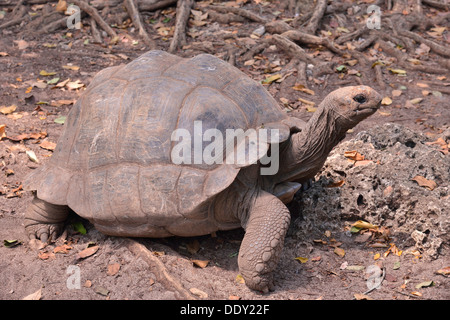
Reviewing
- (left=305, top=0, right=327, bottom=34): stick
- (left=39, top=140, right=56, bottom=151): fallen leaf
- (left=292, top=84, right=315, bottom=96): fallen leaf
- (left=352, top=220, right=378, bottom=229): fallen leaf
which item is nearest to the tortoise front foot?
(left=352, top=220, right=378, bottom=229): fallen leaf

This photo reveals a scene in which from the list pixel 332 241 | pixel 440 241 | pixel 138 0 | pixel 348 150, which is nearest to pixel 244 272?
pixel 332 241

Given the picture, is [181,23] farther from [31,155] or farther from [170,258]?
[170,258]

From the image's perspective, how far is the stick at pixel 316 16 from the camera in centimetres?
853

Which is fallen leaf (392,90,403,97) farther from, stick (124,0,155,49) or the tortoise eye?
stick (124,0,155,49)

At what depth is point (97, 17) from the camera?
8.94 metres

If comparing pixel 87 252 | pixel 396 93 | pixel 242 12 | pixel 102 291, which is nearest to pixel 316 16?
pixel 242 12

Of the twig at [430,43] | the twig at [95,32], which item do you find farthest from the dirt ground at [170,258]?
the twig at [95,32]

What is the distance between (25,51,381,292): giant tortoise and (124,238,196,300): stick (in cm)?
12

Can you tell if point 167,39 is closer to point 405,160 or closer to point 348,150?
point 348,150

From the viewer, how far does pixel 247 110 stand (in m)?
4.12

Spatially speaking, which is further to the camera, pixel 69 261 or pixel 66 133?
pixel 66 133

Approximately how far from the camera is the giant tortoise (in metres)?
3.77

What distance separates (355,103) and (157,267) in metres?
2.01

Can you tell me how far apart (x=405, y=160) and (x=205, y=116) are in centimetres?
195
